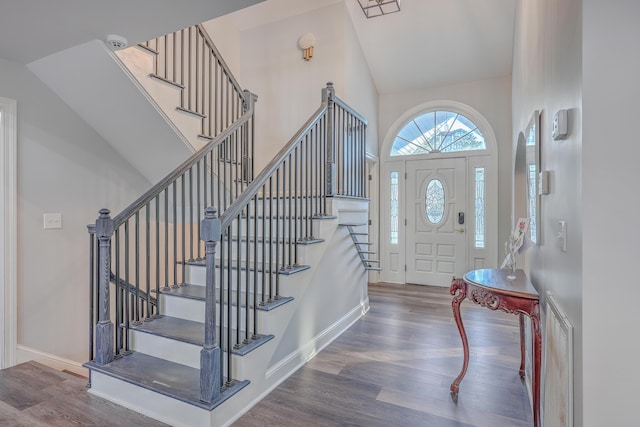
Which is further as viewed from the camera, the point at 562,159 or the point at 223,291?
the point at 223,291

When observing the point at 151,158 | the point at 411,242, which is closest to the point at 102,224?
the point at 151,158

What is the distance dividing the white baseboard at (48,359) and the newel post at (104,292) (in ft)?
3.13

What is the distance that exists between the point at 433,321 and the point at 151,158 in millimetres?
3352

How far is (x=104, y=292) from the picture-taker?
7.40 feet

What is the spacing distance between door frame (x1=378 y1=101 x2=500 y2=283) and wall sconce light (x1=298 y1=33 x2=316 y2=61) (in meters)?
1.77

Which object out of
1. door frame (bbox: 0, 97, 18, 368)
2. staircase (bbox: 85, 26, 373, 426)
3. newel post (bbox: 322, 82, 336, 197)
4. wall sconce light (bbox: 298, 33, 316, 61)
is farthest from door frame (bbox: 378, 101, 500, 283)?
door frame (bbox: 0, 97, 18, 368)

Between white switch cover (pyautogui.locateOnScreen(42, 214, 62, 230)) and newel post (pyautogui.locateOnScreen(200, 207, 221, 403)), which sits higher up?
white switch cover (pyautogui.locateOnScreen(42, 214, 62, 230))

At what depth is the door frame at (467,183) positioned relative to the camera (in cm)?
502

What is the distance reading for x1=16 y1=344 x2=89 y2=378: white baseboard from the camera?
2.75 meters

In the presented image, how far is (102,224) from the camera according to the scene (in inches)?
87.7

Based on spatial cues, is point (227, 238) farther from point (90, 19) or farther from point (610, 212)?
point (610, 212)

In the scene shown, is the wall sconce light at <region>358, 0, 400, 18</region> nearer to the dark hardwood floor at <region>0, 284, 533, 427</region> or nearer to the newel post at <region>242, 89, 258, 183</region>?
the newel post at <region>242, 89, 258, 183</region>

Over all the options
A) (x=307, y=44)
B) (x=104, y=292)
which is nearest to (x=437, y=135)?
(x=307, y=44)

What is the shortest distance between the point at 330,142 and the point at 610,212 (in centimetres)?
246
